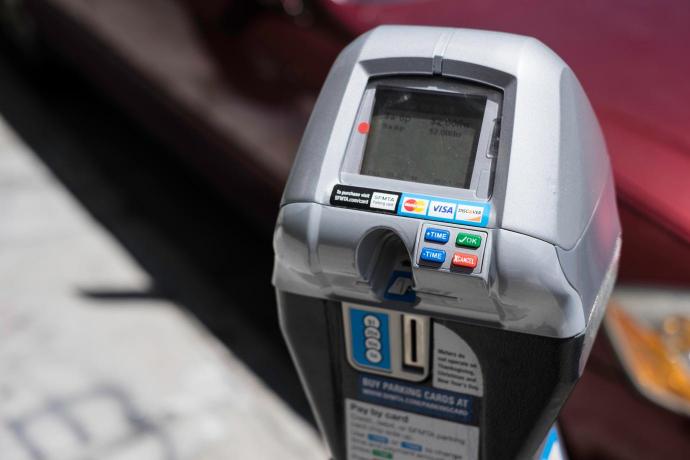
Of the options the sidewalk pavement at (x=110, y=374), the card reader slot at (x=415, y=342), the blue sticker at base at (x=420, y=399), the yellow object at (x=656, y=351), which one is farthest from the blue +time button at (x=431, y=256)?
the sidewalk pavement at (x=110, y=374)

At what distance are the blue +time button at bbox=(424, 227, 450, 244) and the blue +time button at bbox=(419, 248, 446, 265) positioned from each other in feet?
0.04

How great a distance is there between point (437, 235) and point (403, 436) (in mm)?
390

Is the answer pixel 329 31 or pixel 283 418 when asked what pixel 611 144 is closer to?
pixel 329 31

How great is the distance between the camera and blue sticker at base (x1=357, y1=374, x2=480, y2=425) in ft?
4.06

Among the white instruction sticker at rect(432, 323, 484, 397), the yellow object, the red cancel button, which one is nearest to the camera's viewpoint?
the red cancel button

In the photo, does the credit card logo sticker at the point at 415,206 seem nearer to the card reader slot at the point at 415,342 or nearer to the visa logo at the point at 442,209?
the visa logo at the point at 442,209

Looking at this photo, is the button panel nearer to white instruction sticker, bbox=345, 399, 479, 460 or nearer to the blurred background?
white instruction sticker, bbox=345, 399, 479, 460

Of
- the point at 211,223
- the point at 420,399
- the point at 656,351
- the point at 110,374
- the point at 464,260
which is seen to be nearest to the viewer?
the point at 464,260

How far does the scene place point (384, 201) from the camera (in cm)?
109

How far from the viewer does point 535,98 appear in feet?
3.56

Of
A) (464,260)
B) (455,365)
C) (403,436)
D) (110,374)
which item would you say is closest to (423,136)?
(464,260)

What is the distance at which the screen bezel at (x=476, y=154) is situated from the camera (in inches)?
42.6

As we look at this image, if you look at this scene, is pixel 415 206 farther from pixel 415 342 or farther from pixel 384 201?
pixel 415 342

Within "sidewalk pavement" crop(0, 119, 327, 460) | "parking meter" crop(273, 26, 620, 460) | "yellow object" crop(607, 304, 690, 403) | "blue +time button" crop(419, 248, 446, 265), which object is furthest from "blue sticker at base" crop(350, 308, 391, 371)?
"sidewalk pavement" crop(0, 119, 327, 460)
